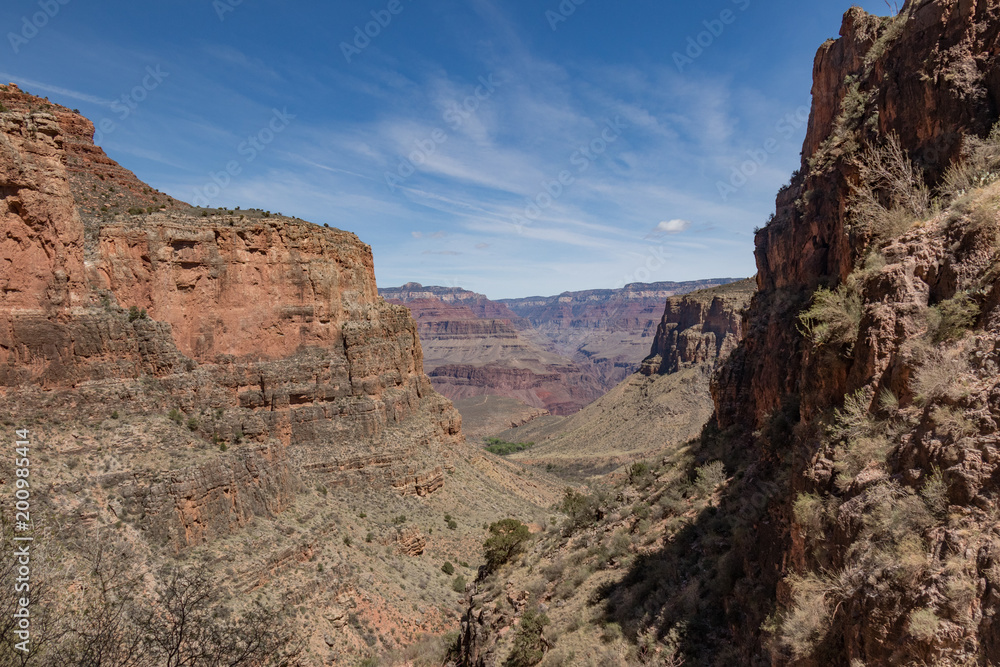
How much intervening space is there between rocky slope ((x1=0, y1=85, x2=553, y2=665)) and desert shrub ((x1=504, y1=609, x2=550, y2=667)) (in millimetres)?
9923

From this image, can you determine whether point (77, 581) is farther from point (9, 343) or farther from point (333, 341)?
point (333, 341)

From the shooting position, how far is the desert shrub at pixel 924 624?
5035 millimetres

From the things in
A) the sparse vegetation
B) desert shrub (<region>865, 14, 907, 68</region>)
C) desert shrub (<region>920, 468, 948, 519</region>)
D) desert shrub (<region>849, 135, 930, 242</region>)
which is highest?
desert shrub (<region>865, 14, 907, 68</region>)

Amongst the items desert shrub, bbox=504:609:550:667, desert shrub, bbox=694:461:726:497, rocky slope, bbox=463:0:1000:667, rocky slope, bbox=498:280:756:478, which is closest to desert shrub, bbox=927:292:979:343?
rocky slope, bbox=463:0:1000:667

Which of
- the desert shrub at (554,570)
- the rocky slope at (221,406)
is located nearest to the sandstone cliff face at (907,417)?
the desert shrub at (554,570)

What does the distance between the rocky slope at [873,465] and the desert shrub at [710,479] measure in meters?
0.31

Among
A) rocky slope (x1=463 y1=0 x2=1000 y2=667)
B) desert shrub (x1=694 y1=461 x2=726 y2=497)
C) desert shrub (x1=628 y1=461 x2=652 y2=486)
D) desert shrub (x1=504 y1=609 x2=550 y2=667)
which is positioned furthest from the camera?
desert shrub (x1=628 y1=461 x2=652 y2=486)

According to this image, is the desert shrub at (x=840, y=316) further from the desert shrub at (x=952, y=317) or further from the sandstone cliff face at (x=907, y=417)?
the desert shrub at (x=952, y=317)

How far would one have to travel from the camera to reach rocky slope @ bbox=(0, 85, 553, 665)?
21.4 meters

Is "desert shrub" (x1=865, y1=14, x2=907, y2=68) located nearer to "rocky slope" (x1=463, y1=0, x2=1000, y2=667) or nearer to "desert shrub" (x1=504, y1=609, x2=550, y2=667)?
"rocky slope" (x1=463, y1=0, x2=1000, y2=667)

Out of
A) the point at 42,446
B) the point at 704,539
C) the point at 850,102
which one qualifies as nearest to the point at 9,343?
→ the point at 42,446

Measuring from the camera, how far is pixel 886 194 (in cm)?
1103

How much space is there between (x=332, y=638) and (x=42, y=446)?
13.5m

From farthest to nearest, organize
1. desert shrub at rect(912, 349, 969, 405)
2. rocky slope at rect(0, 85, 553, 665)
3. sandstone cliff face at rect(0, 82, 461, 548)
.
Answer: sandstone cliff face at rect(0, 82, 461, 548) < rocky slope at rect(0, 85, 553, 665) < desert shrub at rect(912, 349, 969, 405)
